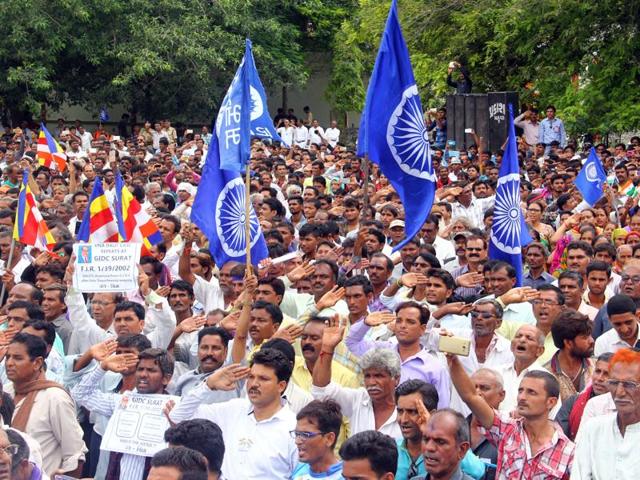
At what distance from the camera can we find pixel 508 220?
10125 millimetres

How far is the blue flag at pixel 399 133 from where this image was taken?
869 cm

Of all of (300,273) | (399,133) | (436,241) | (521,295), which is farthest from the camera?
(436,241)

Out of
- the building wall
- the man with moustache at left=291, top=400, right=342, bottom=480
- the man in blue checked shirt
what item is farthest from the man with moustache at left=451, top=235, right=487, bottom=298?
the building wall

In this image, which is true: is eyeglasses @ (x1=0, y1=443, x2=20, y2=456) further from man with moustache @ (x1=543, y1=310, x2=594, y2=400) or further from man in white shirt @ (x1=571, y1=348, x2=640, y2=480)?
man with moustache @ (x1=543, y1=310, x2=594, y2=400)

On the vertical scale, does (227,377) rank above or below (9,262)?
below

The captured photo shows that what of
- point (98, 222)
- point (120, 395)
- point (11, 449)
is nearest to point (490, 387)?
point (120, 395)

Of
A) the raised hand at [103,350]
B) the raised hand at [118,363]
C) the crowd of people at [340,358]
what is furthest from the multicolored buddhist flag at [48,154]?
the raised hand at [118,363]

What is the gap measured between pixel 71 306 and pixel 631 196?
798 cm

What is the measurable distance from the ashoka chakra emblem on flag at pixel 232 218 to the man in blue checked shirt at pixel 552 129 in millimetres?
12304

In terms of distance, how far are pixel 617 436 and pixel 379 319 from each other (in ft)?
7.29

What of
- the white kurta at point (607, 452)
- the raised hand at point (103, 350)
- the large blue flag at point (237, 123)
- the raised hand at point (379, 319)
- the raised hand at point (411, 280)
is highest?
the large blue flag at point (237, 123)

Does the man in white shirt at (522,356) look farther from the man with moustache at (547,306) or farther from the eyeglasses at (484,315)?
the man with moustache at (547,306)

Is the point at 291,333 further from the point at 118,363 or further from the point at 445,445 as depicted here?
the point at 445,445

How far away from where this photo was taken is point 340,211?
13.0 metres
